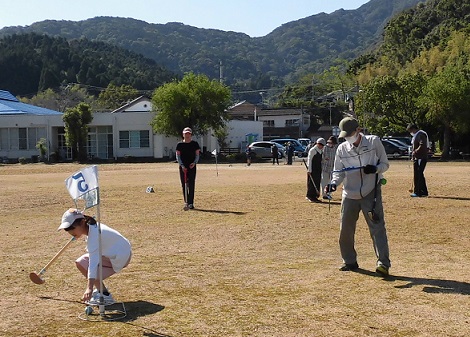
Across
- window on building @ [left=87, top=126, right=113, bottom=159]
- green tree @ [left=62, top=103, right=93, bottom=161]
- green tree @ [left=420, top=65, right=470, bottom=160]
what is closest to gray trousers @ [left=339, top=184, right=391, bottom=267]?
green tree @ [left=420, top=65, right=470, bottom=160]

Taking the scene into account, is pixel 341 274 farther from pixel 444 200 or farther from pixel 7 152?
pixel 7 152

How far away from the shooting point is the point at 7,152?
58625 millimetres

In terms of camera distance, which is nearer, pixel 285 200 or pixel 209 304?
pixel 209 304

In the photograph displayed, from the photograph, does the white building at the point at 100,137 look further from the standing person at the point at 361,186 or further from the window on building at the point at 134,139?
the standing person at the point at 361,186

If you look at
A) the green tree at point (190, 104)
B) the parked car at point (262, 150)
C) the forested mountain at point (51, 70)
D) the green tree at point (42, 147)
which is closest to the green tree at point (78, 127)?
the green tree at point (42, 147)

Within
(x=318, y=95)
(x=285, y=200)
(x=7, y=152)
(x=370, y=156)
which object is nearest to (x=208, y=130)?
(x=7, y=152)

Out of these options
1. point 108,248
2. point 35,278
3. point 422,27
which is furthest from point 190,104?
point 422,27

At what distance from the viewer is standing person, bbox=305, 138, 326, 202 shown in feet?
50.7

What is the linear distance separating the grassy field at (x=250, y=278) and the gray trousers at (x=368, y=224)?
0.82 feet

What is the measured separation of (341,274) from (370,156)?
Answer: 1.34m

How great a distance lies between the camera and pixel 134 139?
57.2 metres

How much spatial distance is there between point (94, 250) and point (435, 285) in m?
3.39

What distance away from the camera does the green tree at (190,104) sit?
168 feet

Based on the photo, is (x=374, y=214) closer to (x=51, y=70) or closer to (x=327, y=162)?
(x=327, y=162)
